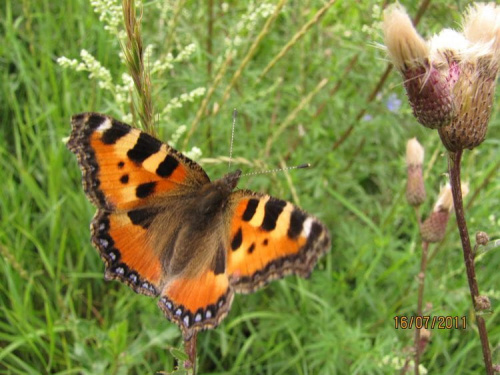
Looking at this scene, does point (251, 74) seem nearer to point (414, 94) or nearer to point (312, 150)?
point (312, 150)

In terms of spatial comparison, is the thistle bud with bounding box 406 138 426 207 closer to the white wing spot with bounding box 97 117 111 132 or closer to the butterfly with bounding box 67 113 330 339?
the butterfly with bounding box 67 113 330 339

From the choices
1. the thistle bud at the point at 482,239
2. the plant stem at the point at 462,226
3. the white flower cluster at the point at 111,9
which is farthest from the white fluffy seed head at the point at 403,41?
the white flower cluster at the point at 111,9

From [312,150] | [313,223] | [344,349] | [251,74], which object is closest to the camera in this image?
[313,223]

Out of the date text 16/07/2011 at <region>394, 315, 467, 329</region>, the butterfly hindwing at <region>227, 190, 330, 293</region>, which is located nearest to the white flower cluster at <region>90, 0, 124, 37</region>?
the butterfly hindwing at <region>227, 190, 330, 293</region>

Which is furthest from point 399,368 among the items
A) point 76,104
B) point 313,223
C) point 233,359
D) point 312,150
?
point 76,104

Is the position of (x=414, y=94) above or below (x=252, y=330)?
above

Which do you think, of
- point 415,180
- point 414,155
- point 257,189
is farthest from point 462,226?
point 257,189
